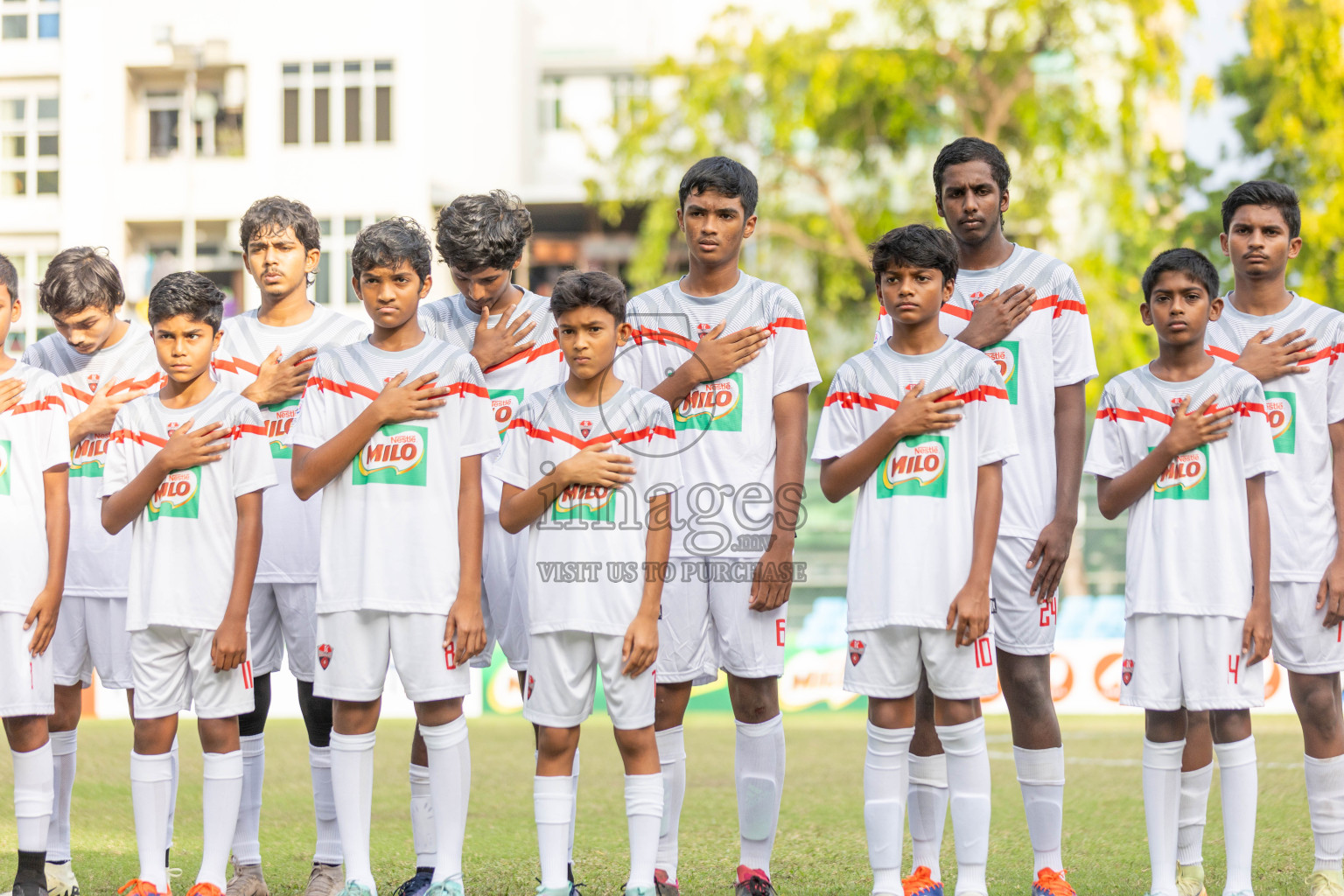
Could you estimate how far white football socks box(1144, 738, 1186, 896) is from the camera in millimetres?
4602

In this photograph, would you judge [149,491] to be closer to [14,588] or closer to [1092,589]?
[14,588]

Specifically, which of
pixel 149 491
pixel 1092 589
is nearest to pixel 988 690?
pixel 149 491

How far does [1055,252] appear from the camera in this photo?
21016 millimetres

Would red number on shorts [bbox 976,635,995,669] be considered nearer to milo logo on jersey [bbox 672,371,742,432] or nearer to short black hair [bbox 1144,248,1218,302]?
milo logo on jersey [bbox 672,371,742,432]

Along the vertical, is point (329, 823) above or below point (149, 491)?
below

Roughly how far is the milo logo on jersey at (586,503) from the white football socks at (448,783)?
784mm

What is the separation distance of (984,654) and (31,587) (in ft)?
11.2

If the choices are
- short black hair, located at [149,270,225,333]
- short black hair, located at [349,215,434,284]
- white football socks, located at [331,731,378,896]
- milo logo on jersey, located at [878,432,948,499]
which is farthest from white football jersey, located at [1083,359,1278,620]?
short black hair, located at [149,270,225,333]

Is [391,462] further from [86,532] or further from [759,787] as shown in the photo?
[759,787]

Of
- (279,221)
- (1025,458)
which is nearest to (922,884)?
(1025,458)

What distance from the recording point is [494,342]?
5328mm

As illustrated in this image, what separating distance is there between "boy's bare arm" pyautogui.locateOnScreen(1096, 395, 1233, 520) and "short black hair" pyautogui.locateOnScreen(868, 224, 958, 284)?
0.95 meters

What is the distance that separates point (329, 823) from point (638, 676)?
1.50 meters

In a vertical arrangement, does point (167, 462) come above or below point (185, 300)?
below
